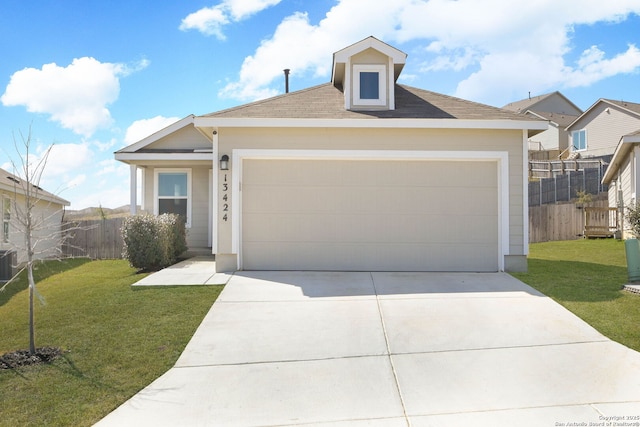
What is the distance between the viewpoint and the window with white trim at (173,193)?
1388 cm

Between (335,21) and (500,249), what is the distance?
6297 mm

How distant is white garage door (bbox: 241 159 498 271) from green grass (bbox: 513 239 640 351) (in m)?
1.40

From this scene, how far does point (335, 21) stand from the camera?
10938 mm

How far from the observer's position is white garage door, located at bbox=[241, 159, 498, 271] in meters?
9.64

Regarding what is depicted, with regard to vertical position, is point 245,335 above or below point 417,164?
below

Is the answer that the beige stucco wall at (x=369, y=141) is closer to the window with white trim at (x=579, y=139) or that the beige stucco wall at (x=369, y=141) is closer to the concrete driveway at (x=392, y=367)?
the concrete driveway at (x=392, y=367)

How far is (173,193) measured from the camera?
13922 mm

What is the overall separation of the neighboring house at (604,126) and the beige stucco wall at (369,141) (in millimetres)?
22646

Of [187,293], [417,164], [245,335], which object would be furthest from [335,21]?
[245,335]

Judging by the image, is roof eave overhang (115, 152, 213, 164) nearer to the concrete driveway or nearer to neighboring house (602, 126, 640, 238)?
the concrete driveway

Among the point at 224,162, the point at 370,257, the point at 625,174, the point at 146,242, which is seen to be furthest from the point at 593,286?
the point at 625,174

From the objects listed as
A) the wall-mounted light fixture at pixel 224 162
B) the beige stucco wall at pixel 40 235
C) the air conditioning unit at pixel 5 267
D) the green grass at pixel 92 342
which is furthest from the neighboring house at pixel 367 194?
the air conditioning unit at pixel 5 267

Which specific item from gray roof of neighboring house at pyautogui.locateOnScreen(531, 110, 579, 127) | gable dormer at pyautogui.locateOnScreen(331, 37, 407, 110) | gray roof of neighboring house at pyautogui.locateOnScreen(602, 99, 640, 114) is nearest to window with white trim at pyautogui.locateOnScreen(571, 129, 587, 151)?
gray roof of neighboring house at pyautogui.locateOnScreen(602, 99, 640, 114)

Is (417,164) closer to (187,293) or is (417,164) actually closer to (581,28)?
(187,293)
